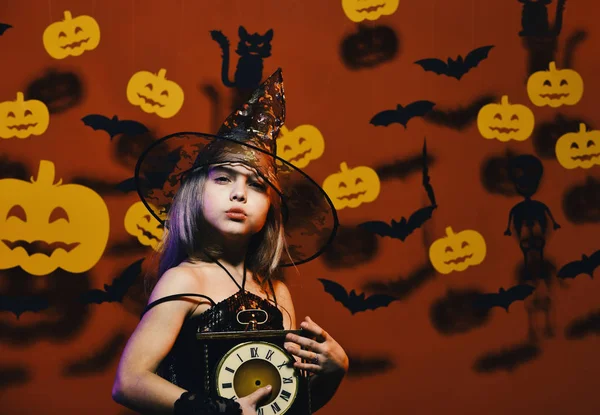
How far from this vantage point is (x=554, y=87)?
2.03 metres

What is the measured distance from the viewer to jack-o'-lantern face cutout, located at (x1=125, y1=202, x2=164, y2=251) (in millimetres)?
1789

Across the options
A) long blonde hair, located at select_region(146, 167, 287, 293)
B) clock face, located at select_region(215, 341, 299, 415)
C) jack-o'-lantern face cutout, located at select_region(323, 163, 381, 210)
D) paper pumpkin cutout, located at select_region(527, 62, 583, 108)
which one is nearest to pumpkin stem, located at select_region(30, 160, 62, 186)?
long blonde hair, located at select_region(146, 167, 287, 293)

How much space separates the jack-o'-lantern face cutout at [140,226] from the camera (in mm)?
1789

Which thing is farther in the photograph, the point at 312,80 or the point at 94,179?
the point at 312,80

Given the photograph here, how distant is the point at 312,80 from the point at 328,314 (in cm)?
61

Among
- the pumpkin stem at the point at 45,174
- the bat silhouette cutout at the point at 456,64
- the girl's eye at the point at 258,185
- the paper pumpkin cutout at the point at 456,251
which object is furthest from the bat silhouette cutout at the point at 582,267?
the pumpkin stem at the point at 45,174

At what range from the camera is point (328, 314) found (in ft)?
6.07

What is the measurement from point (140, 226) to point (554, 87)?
1192 millimetres

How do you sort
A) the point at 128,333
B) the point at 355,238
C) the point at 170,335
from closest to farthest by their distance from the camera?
1. the point at 170,335
2. the point at 128,333
3. the point at 355,238

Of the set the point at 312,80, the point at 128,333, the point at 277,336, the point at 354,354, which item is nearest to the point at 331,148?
the point at 312,80

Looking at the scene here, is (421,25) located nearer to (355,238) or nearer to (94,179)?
(355,238)

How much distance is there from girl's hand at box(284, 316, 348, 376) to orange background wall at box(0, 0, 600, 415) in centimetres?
66

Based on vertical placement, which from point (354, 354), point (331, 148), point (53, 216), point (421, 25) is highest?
point (421, 25)

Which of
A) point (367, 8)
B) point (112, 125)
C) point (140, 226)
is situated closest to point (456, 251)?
point (367, 8)
